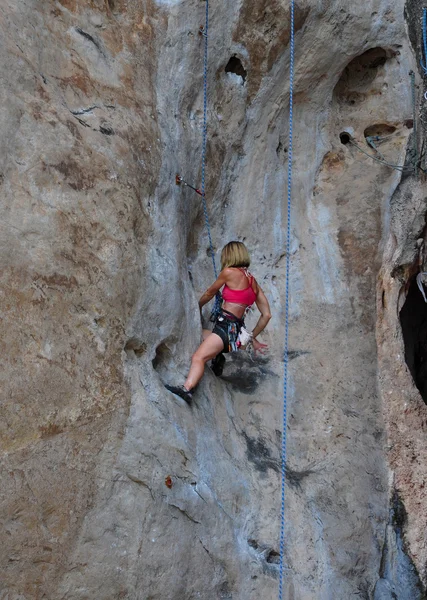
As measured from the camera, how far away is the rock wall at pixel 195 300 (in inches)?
164

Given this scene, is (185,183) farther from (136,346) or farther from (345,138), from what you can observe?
(345,138)

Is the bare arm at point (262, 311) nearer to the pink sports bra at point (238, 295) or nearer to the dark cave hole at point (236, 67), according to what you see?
the pink sports bra at point (238, 295)

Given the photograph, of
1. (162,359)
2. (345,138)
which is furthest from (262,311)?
(345,138)

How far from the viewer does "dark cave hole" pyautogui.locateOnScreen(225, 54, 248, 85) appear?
20.6 feet

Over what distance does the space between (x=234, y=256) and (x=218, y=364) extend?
85cm

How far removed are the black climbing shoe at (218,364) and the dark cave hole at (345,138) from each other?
254 cm

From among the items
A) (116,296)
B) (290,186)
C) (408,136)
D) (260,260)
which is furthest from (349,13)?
(116,296)

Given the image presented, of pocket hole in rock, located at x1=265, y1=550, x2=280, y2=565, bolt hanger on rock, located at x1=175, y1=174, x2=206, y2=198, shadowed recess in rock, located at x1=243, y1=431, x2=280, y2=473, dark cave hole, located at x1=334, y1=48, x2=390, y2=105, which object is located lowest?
pocket hole in rock, located at x1=265, y1=550, x2=280, y2=565

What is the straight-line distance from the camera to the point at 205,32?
5.91 meters

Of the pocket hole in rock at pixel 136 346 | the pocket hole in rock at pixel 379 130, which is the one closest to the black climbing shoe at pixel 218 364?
the pocket hole in rock at pixel 136 346

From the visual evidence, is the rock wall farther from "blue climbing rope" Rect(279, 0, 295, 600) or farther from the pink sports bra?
the pink sports bra

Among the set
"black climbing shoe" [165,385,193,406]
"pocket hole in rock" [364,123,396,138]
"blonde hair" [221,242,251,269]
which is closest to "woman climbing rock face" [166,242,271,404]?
"blonde hair" [221,242,251,269]

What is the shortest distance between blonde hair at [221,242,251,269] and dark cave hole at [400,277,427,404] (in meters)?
2.16

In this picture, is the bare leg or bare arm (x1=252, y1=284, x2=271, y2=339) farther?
bare arm (x1=252, y1=284, x2=271, y2=339)
